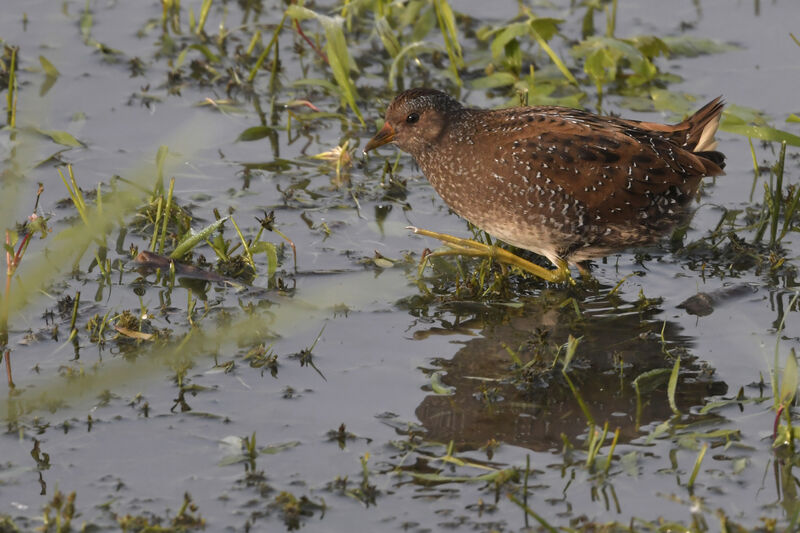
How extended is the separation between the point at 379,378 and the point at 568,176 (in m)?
1.33

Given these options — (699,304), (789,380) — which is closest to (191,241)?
(699,304)

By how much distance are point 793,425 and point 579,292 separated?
1.53 m

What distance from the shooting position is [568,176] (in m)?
4.79

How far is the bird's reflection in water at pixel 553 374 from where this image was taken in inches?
153

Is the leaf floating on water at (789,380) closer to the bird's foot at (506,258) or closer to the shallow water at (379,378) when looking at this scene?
the shallow water at (379,378)

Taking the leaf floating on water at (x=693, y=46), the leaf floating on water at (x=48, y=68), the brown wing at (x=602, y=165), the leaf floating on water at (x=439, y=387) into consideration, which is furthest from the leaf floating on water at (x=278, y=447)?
the leaf floating on water at (x=693, y=46)

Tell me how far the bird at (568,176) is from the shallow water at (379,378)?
33 cm

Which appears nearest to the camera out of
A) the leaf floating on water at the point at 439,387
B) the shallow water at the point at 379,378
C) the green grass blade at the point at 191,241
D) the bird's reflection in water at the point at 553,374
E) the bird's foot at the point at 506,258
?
the shallow water at the point at 379,378

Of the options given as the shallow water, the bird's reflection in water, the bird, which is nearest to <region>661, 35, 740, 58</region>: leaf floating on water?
the shallow water

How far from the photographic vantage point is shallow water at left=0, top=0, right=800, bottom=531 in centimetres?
337

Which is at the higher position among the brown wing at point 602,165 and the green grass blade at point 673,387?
the brown wing at point 602,165

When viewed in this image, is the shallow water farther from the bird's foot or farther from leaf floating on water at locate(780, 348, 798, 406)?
leaf floating on water at locate(780, 348, 798, 406)

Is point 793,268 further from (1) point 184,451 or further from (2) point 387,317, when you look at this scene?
(1) point 184,451

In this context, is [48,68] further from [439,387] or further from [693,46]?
[693,46]
